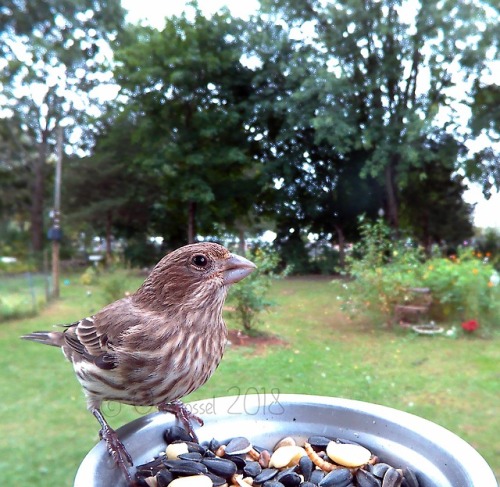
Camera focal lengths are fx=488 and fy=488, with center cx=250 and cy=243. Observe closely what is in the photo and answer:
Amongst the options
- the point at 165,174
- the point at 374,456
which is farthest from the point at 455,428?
the point at 165,174

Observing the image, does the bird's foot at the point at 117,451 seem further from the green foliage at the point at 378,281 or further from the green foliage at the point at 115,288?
the green foliage at the point at 378,281

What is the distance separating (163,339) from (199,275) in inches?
3.9

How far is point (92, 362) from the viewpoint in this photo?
2.23 feet

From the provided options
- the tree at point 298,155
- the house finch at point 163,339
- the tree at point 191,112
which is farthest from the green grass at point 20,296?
the house finch at point 163,339

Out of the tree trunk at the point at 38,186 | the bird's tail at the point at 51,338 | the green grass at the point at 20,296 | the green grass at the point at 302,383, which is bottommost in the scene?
the green grass at the point at 302,383

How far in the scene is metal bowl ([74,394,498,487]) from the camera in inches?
22.4

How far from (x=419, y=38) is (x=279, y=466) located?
19.6 ft

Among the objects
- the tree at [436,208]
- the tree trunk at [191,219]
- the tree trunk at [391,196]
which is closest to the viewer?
the tree trunk at [191,219]

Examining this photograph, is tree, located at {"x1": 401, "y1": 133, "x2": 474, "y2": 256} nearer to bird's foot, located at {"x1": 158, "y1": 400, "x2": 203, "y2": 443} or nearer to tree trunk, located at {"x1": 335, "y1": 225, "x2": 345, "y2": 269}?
tree trunk, located at {"x1": 335, "y1": 225, "x2": 345, "y2": 269}

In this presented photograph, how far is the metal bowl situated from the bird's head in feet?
0.58

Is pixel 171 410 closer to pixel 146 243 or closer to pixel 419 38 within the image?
pixel 146 243

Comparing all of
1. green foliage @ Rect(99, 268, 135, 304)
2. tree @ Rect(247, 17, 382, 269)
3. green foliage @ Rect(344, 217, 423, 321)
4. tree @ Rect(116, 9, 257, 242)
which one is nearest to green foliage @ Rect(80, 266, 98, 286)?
green foliage @ Rect(99, 268, 135, 304)

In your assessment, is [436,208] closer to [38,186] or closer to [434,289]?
[434,289]

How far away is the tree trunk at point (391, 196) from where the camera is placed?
6066 mm
